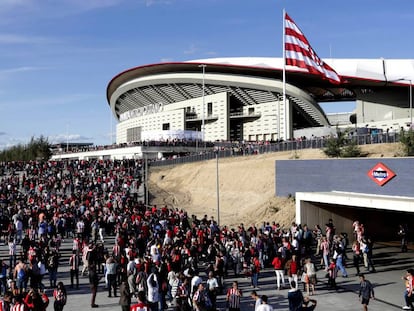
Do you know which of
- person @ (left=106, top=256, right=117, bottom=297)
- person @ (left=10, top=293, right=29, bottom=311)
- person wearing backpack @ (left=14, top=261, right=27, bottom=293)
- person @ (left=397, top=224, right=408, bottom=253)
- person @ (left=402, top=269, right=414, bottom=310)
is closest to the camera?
person @ (left=10, top=293, right=29, bottom=311)

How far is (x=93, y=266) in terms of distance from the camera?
A: 13.2 meters

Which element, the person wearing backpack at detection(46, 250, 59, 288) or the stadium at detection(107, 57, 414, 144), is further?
the stadium at detection(107, 57, 414, 144)

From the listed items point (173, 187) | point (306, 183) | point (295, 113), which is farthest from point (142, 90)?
point (306, 183)

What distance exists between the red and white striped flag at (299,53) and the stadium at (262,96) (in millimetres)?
21410

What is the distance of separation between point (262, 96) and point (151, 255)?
58.7 m

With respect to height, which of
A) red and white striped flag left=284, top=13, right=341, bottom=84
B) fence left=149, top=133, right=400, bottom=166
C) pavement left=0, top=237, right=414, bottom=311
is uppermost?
red and white striped flag left=284, top=13, right=341, bottom=84

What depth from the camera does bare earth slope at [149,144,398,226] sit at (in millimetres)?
29125

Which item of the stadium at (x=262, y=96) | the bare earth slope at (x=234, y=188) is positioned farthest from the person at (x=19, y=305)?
the stadium at (x=262, y=96)

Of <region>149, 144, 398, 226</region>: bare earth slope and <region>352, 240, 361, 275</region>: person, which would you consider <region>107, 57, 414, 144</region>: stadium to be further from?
<region>352, 240, 361, 275</region>: person

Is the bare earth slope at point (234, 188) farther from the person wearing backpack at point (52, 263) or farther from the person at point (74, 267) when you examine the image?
the person wearing backpack at point (52, 263)

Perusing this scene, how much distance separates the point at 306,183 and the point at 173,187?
56.1ft

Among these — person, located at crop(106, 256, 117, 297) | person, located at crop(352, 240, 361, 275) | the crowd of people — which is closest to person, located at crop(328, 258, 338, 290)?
the crowd of people

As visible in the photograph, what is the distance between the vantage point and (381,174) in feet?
69.2

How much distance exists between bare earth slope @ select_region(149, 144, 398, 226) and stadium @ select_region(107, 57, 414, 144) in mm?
17611
